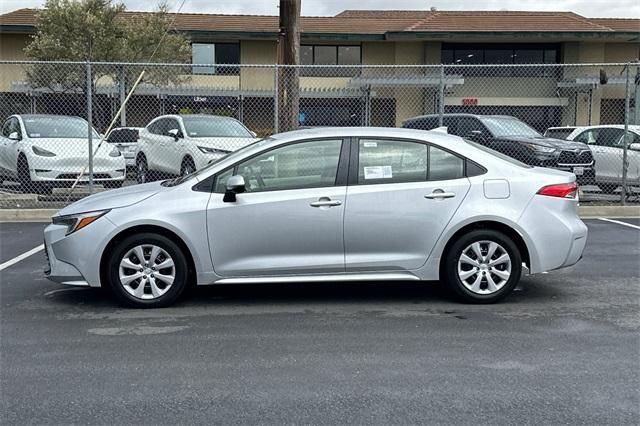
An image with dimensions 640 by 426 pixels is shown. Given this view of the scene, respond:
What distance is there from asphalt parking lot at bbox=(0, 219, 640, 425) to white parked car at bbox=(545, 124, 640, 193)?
7.28 m

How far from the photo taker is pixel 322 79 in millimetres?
31781

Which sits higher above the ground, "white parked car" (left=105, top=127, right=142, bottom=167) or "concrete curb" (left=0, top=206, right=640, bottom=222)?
"white parked car" (left=105, top=127, right=142, bottom=167)

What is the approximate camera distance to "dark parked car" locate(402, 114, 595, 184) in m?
13.5

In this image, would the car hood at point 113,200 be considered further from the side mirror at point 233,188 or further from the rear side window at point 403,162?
the rear side window at point 403,162

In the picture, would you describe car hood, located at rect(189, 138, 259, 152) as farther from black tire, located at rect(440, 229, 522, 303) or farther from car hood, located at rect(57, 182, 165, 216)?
black tire, located at rect(440, 229, 522, 303)

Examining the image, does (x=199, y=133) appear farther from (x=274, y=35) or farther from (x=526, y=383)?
(x=274, y=35)

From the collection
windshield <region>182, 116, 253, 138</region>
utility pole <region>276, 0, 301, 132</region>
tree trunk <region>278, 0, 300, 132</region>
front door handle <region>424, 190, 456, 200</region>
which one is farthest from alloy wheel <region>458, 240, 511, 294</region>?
windshield <region>182, 116, 253, 138</region>

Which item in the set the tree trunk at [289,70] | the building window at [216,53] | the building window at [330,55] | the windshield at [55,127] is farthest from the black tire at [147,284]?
the building window at [330,55]

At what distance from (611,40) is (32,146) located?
27.9 metres

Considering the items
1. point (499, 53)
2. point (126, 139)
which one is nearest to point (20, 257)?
point (126, 139)

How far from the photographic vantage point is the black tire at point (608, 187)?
14.6m

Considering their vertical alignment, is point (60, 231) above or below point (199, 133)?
below

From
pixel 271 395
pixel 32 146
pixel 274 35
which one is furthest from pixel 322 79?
pixel 271 395

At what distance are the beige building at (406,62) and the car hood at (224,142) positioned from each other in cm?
1547
